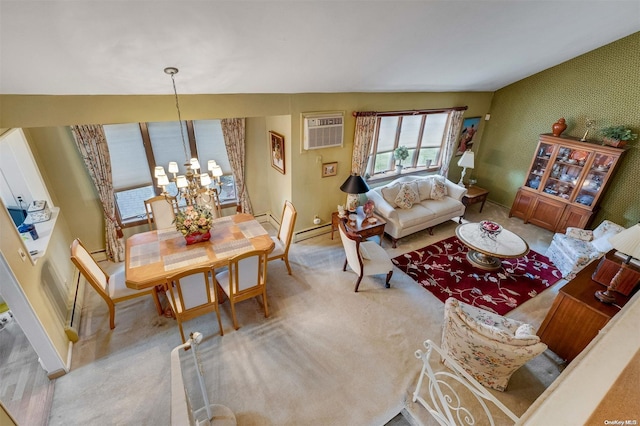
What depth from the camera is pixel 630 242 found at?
2.48 metres

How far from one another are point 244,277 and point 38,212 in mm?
2799

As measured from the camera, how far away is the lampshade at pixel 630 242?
2449 millimetres

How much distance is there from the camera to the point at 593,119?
4898mm

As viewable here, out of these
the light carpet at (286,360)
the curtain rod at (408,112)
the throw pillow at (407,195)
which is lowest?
the light carpet at (286,360)

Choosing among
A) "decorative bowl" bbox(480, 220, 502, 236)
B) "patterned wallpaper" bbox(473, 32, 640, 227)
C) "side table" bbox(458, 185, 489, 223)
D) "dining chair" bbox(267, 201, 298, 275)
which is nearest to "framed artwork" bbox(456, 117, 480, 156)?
"patterned wallpaper" bbox(473, 32, 640, 227)

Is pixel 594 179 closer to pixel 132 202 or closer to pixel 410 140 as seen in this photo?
pixel 410 140

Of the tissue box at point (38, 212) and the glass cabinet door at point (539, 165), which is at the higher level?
the glass cabinet door at point (539, 165)

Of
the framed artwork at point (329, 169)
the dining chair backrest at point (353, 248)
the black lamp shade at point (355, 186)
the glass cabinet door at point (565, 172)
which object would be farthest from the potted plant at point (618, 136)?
the dining chair backrest at point (353, 248)

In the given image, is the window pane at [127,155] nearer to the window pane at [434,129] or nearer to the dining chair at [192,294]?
the dining chair at [192,294]

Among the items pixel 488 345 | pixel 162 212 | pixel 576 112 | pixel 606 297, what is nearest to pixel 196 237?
pixel 162 212

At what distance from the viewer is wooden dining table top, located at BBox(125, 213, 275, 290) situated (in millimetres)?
3033

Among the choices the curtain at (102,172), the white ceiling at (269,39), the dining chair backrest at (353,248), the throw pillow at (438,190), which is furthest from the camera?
the throw pillow at (438,190)

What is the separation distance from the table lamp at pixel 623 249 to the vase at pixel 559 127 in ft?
11.0

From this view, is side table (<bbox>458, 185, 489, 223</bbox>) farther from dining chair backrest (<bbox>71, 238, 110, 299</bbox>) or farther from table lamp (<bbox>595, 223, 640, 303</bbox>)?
dining chair backrest (<bbox>71, 238, 110, 299</bbox>)
